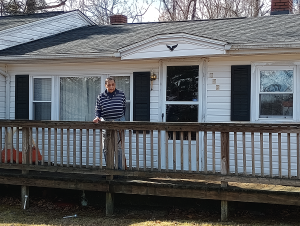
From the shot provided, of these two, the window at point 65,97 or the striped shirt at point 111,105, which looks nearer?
the striped shirt at point 111,105

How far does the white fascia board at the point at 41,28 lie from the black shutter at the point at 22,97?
3.39 feet

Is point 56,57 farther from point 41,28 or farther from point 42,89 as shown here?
point 41,28

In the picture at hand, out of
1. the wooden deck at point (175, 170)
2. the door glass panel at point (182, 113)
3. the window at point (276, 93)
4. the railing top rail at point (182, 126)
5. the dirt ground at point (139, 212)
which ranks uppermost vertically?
the window at point (276, 93)

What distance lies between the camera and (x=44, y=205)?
22.4ft

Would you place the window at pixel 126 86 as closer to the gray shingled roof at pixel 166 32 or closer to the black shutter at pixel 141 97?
the black shutter at pixel 141 97

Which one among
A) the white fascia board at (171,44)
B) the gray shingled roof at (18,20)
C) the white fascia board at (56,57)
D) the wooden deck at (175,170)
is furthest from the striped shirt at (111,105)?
the gray shingled roof at (18,20)

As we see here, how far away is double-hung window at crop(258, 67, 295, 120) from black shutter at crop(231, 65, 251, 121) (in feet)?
0.75

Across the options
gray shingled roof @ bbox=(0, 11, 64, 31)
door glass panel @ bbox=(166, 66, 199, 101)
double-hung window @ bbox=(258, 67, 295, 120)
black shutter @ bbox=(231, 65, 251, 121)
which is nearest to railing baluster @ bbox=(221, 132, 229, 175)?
black shutter @ bbox=(231, 65, 251, 121)

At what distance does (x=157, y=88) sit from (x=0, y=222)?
3872mm

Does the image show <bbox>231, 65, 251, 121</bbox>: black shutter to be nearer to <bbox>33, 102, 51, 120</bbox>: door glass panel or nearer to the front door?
the front door

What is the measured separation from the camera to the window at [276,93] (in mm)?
6898

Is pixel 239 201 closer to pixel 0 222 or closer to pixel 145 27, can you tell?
pixel 0 222

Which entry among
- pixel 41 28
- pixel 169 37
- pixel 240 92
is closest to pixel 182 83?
pixel 169 37

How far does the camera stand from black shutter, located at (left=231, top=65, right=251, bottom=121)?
7.04 metres
